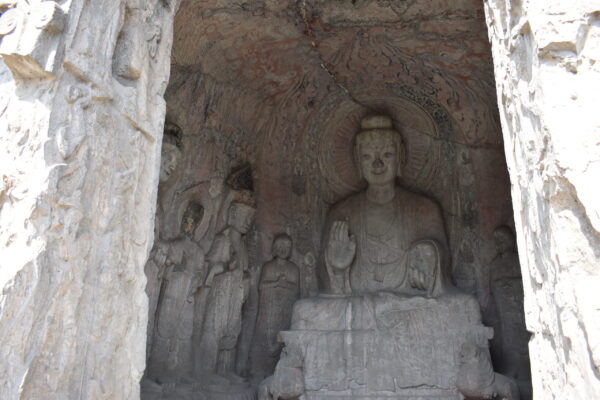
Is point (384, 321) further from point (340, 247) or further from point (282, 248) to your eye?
point (282, 248)

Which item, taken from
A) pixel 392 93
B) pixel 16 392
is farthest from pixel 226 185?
pixel 16 392

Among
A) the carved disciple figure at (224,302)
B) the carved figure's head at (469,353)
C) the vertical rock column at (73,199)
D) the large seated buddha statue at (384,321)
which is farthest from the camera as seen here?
the carved disciple figure at (224,302)

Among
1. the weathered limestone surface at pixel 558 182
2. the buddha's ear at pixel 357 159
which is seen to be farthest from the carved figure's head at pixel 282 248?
the weathered limestone surface at pixel 558 182

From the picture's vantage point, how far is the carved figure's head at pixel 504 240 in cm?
568

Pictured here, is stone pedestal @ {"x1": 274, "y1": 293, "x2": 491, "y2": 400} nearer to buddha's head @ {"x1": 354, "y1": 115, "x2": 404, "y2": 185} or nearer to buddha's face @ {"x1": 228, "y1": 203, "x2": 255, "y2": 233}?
buddha's face @ {"x1": 228, "y1": 203, "x2": 255, "y2": 233}

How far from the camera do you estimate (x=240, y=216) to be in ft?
19.2

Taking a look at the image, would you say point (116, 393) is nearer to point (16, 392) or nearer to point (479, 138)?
point (16, 392)

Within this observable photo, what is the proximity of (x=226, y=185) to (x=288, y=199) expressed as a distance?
3.12 feet

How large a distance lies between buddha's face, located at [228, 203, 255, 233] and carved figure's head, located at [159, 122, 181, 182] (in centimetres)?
89

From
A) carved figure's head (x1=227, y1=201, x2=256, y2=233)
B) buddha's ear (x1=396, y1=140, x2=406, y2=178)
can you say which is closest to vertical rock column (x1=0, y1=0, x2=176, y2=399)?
carved figure's head (x1=227, y1=201, x2=256, y2=233)

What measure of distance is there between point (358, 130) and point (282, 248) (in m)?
1.61

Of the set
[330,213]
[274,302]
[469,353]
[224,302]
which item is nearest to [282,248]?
[274,302]

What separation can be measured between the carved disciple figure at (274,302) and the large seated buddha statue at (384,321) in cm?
38

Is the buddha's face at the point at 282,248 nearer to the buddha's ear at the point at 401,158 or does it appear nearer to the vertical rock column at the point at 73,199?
the buddha's ear at the point at 401,158
